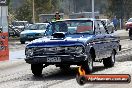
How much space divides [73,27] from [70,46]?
163 centimetres

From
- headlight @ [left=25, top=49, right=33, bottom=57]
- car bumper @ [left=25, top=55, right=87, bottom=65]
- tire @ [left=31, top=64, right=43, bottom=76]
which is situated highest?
headlight @ [left=25, top=49, right=33, bottom=57]

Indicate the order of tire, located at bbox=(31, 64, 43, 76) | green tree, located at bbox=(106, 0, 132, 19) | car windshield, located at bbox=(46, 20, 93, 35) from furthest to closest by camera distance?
green tree, located at bbox=(106, 0, 132, 19), car windshield, located at bbox=(46, 20, 93, 35), tire, located at bbox=(31, 64, 43, 76)

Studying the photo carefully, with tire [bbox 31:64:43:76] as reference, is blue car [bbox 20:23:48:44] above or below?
above

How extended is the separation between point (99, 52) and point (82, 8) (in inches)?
4566

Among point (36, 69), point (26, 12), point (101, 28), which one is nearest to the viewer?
point (36, 69)

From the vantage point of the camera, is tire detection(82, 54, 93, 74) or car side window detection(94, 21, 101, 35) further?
car side window detection(94, 21, 101, 35)

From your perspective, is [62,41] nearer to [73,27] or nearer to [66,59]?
[66,59]

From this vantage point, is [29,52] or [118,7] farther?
[118,7]

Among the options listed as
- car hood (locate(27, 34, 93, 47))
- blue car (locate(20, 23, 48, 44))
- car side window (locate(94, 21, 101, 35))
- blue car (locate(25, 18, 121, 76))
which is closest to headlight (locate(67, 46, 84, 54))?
blue car (locate(25, 18, 121, 76))

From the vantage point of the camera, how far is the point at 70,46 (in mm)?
11906

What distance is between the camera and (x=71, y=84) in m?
10.6

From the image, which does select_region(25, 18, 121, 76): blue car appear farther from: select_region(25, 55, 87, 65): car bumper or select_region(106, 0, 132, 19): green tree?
select_region(106, 0, 132, 19): green tree

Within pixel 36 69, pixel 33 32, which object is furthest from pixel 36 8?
pixel 36 69

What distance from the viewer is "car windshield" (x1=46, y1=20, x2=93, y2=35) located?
13.3 meters
